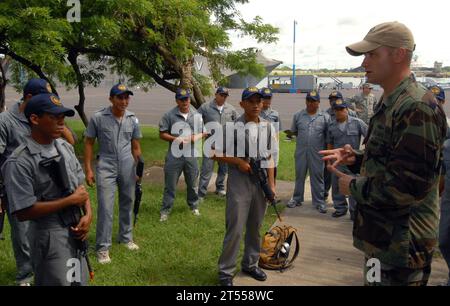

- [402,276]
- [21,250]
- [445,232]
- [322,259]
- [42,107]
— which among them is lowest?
[322,259]

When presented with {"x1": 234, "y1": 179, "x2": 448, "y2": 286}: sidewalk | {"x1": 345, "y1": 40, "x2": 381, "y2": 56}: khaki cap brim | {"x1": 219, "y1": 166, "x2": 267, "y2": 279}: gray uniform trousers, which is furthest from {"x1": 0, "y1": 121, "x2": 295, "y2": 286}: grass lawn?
{"x1": 345, "y1": 40, "x2": 381, "y2": 56}: khaki cap brim

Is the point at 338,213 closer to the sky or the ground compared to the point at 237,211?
closer to the ground

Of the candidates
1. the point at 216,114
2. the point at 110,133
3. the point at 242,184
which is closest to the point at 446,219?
the point at 242,184

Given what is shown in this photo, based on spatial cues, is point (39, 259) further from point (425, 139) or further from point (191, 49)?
point (191, 49)

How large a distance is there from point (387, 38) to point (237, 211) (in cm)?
224

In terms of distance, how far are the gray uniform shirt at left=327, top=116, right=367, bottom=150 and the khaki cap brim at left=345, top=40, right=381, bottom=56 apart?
4246mm

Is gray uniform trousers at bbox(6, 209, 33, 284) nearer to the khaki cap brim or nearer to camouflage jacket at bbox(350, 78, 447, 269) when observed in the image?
camouflage jacket at bbox(350, 78, 447, 269)

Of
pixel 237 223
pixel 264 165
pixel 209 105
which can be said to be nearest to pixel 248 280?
pixel 237 223

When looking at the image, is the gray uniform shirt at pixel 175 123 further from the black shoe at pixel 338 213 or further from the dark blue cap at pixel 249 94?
the black shoe at pixel 338 213

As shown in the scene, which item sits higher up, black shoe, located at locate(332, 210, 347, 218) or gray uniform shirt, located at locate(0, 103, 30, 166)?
gray uniform shirt, located at locate(0, 103, 30, 166)

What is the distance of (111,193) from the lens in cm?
461

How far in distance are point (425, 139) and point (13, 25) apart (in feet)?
21.1

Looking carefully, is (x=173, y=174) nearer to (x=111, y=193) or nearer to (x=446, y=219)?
(x=111, y=193)

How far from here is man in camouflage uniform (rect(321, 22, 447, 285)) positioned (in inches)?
75.9
